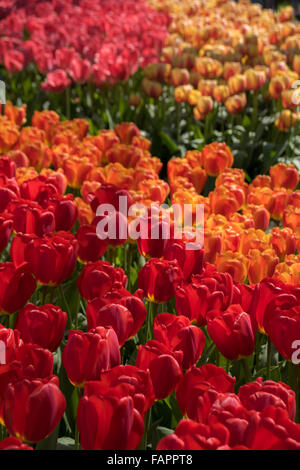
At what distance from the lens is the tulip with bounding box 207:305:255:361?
1663mm

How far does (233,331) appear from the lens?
1.66m

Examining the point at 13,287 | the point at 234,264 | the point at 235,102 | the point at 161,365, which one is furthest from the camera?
the point at 235,102

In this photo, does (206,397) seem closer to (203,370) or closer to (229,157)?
(203,370)

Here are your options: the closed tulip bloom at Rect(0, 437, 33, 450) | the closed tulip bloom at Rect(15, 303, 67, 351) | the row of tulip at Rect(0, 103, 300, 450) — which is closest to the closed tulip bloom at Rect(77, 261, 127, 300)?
the row of tulip at Rect(0, 103, 300, 450)

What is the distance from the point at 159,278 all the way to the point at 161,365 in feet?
1.68

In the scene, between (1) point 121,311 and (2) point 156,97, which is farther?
(2) point 156,97

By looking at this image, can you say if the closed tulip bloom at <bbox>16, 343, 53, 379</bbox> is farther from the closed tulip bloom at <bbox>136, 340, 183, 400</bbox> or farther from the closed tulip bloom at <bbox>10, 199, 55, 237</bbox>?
the closed tulip bloom at <bbox>10, 199, 55, 237</bbox>

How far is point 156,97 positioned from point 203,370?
3.97 meters

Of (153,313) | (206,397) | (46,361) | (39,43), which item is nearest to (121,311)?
(46,361)

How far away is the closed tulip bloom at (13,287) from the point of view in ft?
6.08

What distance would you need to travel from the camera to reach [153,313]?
7.12 ft

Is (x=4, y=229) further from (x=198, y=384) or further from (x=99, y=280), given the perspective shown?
(x=198, y=384)

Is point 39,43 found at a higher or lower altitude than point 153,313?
higher

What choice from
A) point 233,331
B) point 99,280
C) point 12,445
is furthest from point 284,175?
point 12,445
